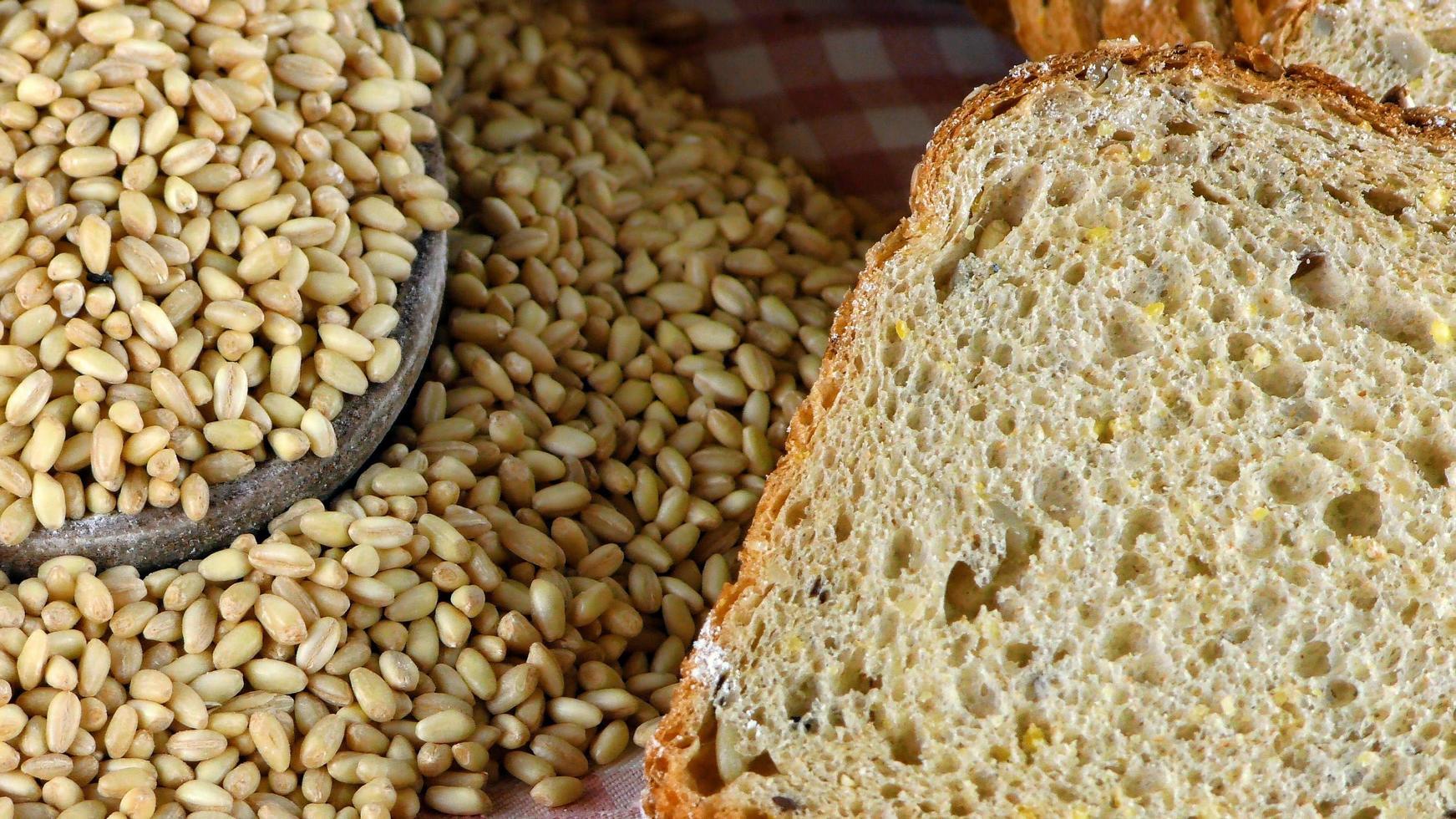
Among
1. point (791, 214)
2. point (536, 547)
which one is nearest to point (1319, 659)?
point (536, 547)

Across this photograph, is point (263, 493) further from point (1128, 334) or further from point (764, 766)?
point (1128, 334)

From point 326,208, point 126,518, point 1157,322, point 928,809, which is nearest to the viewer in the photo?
point 928,809

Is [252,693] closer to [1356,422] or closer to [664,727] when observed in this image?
[664,727]

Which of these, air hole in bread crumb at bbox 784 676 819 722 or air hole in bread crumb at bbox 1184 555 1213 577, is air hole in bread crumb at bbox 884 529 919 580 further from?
air hole in bread crumb at bbox 1184 555 1213 577

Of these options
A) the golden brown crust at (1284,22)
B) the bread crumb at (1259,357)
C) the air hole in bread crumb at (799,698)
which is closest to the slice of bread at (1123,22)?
the golden brown crust at (1284,22)

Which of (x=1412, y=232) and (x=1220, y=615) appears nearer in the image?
(x=1220, y=615)

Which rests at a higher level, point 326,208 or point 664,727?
point 326,208

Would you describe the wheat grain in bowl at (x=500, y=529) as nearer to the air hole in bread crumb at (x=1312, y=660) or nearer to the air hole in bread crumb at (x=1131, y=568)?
the air hole in bread crumb at (x=1131, y=568)
